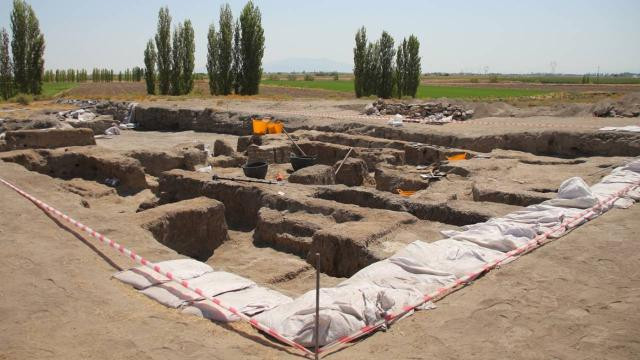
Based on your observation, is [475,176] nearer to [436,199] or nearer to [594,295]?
[436,199]

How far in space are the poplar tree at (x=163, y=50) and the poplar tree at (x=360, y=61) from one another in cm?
1412

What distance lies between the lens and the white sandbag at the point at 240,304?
4.01m

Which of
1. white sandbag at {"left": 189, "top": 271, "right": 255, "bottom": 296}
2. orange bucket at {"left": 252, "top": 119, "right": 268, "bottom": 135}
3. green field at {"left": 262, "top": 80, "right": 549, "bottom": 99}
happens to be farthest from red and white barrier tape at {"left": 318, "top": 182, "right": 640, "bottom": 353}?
green field at {"left": 262, "top": 80, "right": 549, "bottom": 99}

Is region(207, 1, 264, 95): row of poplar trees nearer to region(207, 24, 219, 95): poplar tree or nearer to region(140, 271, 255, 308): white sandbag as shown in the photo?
region(207, 24, 219, 95): poplar tree

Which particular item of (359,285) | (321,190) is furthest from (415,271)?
(321,190)

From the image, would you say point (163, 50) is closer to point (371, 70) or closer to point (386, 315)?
point (371, 70)

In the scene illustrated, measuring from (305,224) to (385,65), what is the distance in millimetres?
31844

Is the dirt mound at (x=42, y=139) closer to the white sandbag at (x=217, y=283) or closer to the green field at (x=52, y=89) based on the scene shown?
the white sandbag at (x=217, y=283)

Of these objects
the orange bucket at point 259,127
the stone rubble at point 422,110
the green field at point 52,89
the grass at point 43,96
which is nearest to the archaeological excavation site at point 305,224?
the orange bucket at point 259,127

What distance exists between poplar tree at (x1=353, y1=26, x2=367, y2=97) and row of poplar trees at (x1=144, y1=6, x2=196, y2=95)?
1252cm

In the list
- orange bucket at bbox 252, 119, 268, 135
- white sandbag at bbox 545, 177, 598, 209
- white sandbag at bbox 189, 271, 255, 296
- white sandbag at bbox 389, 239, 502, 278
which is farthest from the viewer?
orange bucket at bbox 252, 119, 268, 135

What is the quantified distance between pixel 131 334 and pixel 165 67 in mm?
37985

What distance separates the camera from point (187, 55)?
39.3 meters

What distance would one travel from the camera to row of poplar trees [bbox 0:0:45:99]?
38531mm
